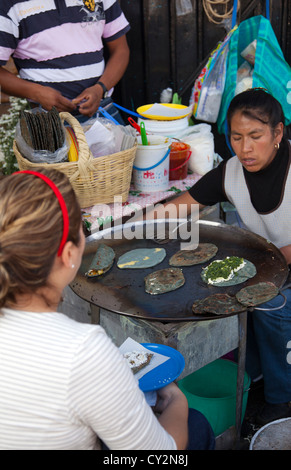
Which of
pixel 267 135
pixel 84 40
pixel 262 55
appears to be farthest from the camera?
pixel 262 55

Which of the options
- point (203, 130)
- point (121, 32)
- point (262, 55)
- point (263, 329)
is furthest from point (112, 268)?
point (262, 55)

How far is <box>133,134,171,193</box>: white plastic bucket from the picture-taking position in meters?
3.05

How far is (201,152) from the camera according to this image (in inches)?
134

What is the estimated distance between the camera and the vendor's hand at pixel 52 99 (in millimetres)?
3072

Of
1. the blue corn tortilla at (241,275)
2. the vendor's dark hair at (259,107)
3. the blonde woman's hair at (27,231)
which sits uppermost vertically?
the blonde woman's hair at (27,231)

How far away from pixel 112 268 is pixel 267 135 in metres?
1.01

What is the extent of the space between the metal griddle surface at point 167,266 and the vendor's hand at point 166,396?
0.26 m

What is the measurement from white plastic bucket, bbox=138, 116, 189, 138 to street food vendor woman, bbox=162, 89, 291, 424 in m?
0.83

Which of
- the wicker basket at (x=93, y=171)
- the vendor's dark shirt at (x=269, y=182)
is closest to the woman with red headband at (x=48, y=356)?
the wicker basket at (x=93, y=171)

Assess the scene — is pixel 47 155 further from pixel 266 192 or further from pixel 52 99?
pixel 266 192

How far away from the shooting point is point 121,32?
141 inches

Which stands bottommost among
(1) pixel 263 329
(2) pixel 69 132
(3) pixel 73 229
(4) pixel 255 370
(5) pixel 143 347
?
(4) pixel 255 370

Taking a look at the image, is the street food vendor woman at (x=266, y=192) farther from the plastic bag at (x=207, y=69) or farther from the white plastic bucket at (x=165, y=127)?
the plastic bag at (x=207, y=69)

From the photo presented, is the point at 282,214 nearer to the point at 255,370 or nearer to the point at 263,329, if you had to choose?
the point at 263,329
